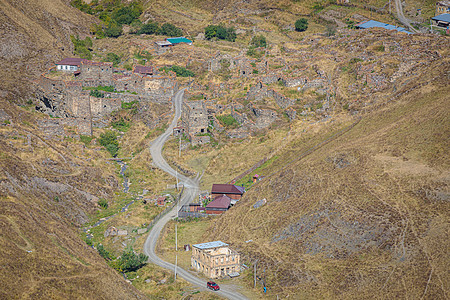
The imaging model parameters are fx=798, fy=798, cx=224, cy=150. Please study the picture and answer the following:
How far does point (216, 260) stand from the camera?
235ft

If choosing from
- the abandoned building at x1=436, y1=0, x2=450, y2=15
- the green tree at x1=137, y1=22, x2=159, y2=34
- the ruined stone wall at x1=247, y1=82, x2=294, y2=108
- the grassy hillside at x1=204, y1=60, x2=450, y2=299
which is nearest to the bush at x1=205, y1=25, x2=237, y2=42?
the green tree at x1=137, y1=22, x2=159, y2=34

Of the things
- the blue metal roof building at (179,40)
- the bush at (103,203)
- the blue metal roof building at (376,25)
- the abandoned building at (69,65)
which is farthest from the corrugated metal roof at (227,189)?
the blue metal roof building at (376,25)

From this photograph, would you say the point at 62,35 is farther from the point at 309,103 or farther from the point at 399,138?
the point at 399,138

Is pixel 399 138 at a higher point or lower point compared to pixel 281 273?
higher

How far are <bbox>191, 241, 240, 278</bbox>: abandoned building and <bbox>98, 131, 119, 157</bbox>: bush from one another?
2744 cm

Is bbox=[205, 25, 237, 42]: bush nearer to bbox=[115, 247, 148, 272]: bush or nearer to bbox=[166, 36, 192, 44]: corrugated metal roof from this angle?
bbox=[166, 36, 192, 44]: corrugated metal roof

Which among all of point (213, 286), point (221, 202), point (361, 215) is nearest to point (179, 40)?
point (221, 202)

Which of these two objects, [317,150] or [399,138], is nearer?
[399,138]

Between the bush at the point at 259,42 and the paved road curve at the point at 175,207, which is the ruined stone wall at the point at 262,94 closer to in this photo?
the paved road curve at the point at 175,207

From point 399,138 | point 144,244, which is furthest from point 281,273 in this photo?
point 399,138

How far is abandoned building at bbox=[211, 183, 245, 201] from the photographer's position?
282 feet

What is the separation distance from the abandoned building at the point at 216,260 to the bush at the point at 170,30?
6218 centimetres

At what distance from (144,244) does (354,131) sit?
27.4m

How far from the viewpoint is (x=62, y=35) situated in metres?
123
